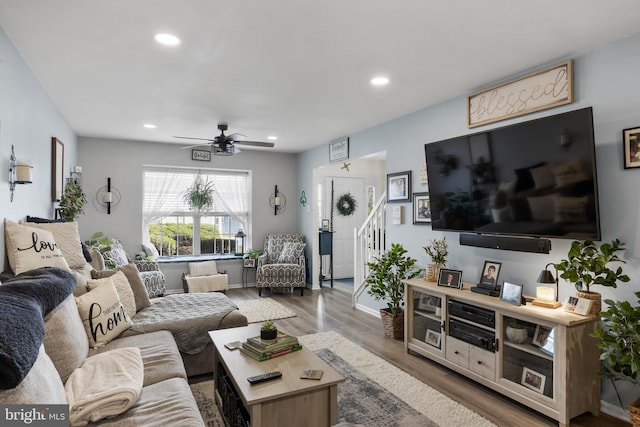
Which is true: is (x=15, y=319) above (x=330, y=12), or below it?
below

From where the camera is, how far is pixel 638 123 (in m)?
2.37

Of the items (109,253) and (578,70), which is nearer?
(578,70)

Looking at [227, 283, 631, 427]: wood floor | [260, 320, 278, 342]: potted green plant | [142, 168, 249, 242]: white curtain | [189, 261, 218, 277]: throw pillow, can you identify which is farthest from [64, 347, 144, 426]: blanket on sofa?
[142, 168, 249, 242]: white curtain

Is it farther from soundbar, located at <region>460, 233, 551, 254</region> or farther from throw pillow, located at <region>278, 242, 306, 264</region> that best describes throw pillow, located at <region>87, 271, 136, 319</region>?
throw pillow, located at <region>278, 242, 306, 264</region>

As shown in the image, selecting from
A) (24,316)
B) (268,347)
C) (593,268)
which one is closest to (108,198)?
(268,347)

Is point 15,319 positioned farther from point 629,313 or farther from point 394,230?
point 394,230

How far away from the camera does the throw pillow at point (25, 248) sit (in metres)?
2.41

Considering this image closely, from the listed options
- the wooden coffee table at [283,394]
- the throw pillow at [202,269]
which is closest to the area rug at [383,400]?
the wooden coffee table at [283,394]

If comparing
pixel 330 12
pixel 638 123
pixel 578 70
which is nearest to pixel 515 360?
pixel 638 123

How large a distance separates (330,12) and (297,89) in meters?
1.37

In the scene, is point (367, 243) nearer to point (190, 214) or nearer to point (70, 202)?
point (190, 214)

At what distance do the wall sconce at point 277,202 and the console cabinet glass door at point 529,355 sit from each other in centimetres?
493

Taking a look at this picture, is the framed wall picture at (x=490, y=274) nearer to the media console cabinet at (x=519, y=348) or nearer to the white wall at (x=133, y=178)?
the media console cabinet at (x=519, y=348)

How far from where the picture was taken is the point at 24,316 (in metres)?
1.42
